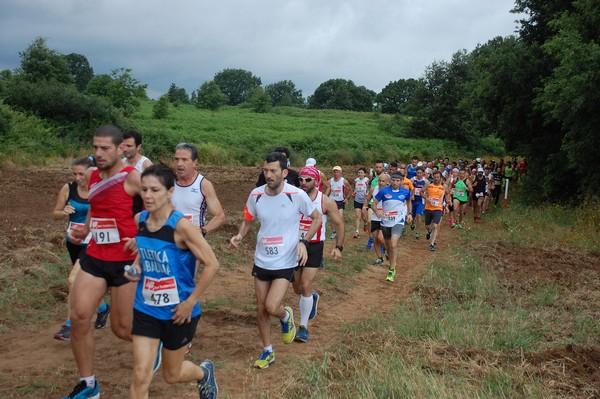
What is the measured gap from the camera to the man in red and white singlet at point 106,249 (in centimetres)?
487

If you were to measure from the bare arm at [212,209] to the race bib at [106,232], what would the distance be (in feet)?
4.18

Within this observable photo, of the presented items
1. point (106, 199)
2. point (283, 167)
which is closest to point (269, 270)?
point (283, 167)

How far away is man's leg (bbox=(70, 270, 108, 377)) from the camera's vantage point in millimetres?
4793

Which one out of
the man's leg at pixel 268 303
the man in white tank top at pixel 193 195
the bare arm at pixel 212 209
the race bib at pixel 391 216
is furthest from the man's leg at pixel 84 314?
the race bib at pixel 391 216

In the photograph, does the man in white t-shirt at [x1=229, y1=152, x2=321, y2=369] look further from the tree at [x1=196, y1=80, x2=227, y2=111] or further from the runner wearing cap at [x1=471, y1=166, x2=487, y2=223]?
the tree at [x1=196, y1=80, x2=227, y2=111]

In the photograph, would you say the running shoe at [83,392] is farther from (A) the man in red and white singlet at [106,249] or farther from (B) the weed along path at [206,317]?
(B) the weed along path at [206,317]

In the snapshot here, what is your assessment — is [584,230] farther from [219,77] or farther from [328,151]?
[219,77]

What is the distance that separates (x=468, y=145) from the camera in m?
53.1

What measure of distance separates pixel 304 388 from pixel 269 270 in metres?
1.40

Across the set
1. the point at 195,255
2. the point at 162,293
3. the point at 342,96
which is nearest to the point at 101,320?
the point at 162,293

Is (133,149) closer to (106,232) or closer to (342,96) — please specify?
(106,232)

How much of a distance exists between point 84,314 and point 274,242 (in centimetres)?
218

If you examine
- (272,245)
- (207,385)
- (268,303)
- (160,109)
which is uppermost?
(160,109)

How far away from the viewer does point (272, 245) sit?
6246 mm
